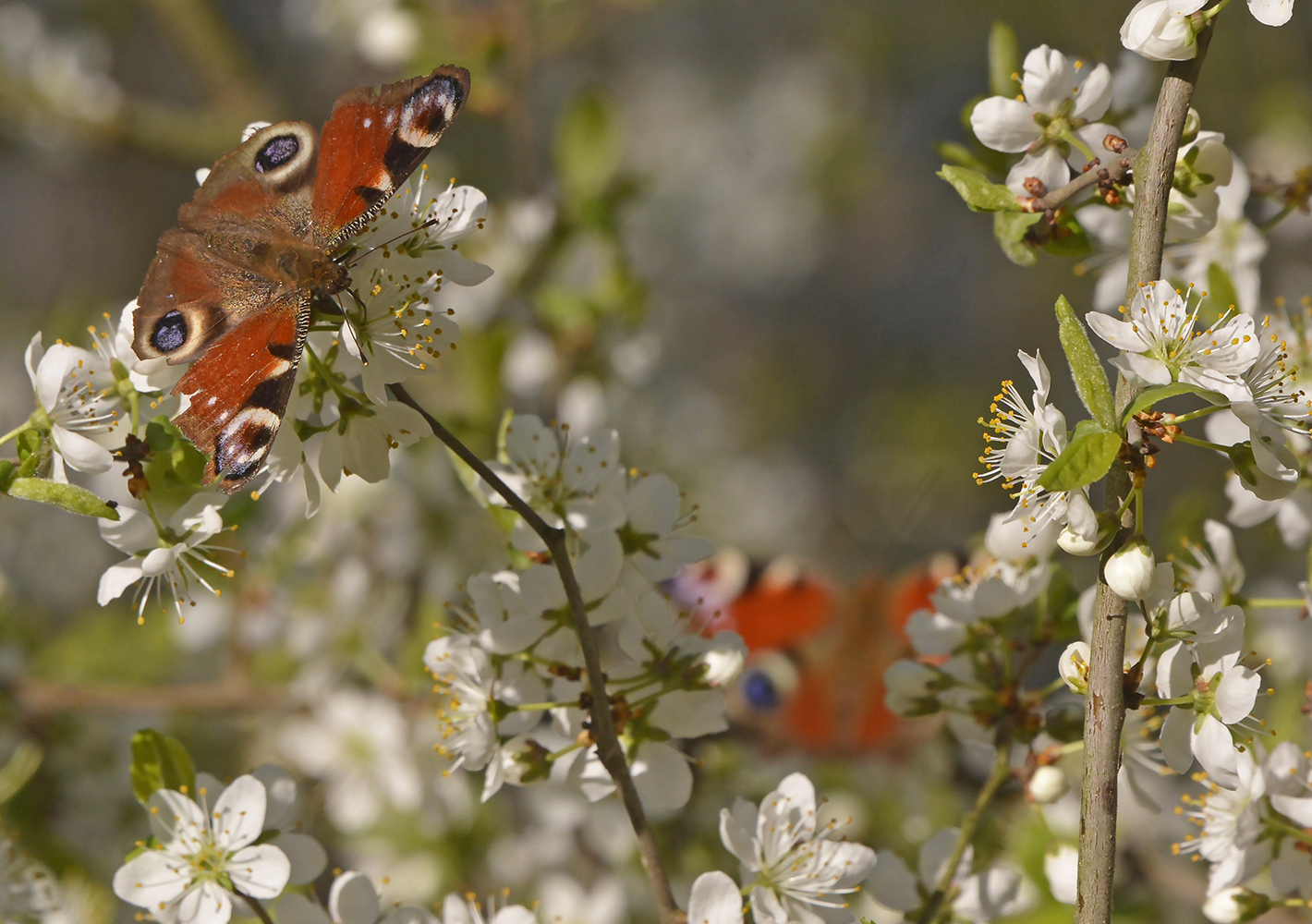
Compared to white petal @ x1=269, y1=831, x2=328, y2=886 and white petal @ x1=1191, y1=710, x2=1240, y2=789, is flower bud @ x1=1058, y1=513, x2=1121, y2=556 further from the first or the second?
white petal @ x1=269, y1=831, x2=328, y2=886

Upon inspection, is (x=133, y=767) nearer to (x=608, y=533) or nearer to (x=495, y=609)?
(x=495, y=609)

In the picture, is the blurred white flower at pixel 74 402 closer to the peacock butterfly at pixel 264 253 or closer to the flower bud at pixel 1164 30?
the peacock butterfly at pixel 264 253

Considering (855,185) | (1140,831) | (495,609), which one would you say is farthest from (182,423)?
(855,185)

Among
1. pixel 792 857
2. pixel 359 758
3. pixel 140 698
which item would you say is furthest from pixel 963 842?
pixel 140 698

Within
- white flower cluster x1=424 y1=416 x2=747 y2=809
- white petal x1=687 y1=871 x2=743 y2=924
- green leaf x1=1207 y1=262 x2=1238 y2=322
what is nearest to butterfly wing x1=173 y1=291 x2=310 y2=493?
white flower cluster x1=424 y1=416 x2=747 y2=809

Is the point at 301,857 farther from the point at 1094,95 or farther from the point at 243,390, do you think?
the point at 1094,95

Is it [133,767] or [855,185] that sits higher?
[855,185]
